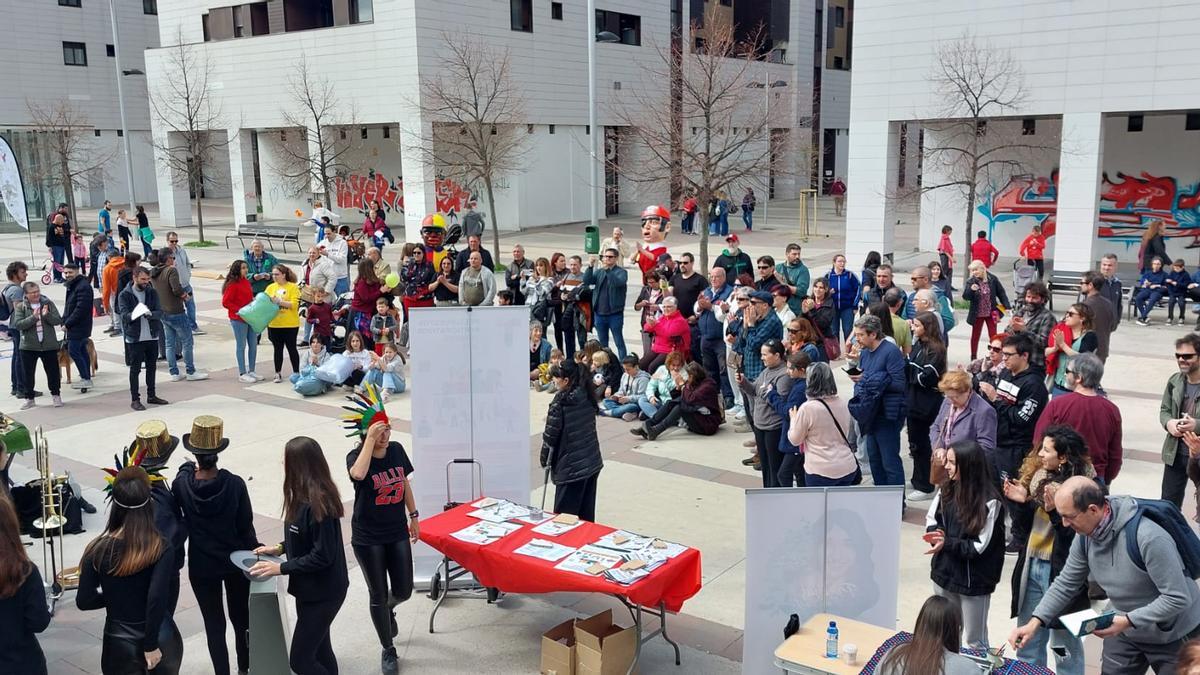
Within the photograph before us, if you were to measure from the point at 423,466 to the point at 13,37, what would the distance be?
46208 mm

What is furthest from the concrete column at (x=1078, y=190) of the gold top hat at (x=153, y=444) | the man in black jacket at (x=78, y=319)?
the gold top hat at (x=153, y=444)

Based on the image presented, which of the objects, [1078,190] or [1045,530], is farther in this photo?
[1078,190]

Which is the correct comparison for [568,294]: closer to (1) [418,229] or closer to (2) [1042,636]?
(2) [1042,636]

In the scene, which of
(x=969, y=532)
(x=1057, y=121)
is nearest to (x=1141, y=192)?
(x=1057, y=121)

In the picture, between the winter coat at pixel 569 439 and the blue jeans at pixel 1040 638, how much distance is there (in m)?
3.11

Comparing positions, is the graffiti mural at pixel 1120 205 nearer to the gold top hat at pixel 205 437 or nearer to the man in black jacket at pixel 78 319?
the man in black jacket at pixel 78 319

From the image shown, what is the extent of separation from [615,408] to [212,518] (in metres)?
7.16

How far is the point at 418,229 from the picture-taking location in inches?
1296

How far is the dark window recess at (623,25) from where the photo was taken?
38544 mm

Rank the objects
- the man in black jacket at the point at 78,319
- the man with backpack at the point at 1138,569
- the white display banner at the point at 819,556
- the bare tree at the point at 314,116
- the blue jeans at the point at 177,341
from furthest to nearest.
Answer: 1. the bare tree at the point at 314,116
2. the blue jeans at the point at 177,341
3. the man in black jacket at the point at 78,319
4. the white display banner at the point at 819,556
5. the man with backpack at the point at 1138,569

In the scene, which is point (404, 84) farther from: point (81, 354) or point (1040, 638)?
point (1040, 638)

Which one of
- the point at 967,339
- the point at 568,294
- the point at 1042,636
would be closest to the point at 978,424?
the point at 1042,636

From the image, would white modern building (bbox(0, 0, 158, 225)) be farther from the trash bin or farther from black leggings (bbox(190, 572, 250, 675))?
black leggings (bbox(190, 572, 250, 675))

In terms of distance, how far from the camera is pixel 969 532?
5.50 meters
